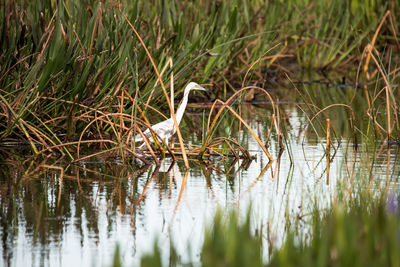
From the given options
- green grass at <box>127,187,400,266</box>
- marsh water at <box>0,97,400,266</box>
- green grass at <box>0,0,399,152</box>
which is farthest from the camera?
green grass at <box>0,0,399,152</box>

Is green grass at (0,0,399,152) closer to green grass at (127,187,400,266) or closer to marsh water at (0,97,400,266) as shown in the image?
marsh water at (0,97,400,266)

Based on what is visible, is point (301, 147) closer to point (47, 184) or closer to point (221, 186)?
point (221, 186)

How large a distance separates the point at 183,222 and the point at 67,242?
27.7 inches

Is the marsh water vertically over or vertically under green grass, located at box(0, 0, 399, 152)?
under

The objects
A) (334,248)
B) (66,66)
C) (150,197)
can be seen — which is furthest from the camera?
(66,66)

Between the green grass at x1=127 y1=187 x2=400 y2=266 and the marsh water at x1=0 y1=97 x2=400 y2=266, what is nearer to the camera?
the green grass at x1=127 y1=187 x2=400 y2=266

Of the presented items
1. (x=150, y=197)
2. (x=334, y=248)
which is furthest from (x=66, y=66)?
(x=334, y=248)

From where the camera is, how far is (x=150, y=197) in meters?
5.38

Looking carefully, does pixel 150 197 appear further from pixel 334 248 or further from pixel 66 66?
pixel 334 248

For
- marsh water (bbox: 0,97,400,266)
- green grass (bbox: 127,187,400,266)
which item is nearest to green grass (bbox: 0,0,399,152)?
marsh water (bbox: 0,97,400,266)

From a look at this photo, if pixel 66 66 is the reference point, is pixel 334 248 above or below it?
below

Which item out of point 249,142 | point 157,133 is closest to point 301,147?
point 249,142

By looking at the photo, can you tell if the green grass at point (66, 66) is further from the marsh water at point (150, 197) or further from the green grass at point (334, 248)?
the green grass at point (334, 248)

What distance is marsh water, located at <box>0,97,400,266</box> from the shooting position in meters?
4.21
